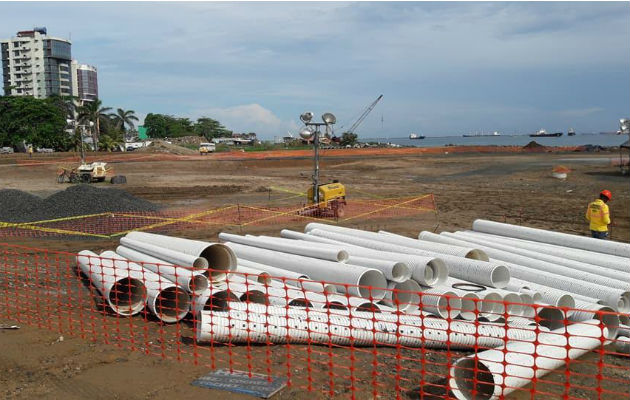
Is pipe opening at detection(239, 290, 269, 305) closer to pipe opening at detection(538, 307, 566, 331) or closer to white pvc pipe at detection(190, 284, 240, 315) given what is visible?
white pvc pipe at detection(190, 284, 240, 315)

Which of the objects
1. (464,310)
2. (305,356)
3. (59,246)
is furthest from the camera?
(59,246)

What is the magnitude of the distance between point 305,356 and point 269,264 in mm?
2888

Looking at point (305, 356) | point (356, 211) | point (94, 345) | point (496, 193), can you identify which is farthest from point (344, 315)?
point (496, 193)

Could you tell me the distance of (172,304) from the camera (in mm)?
8367

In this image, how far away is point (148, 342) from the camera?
289 inches

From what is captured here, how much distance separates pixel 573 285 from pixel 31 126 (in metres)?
76.3

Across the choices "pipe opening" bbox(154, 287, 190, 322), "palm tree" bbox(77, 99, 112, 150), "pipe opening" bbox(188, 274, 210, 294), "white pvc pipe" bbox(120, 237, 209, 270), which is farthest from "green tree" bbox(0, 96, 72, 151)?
"pipe opening" bbox(188, 274, 210, 294)

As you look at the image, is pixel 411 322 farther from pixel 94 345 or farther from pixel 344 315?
pixel 94 345

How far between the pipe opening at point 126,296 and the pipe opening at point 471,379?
4866 millimetres

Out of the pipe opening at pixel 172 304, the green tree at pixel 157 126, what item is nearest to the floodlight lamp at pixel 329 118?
the pipe opening at pixel 172 304

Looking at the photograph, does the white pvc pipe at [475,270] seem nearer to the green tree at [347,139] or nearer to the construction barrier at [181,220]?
the construction barrier at [181,220]

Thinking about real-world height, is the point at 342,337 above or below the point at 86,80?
below

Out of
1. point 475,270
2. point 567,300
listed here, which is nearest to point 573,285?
point 567,300

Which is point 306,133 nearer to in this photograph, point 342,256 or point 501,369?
point 342,256
